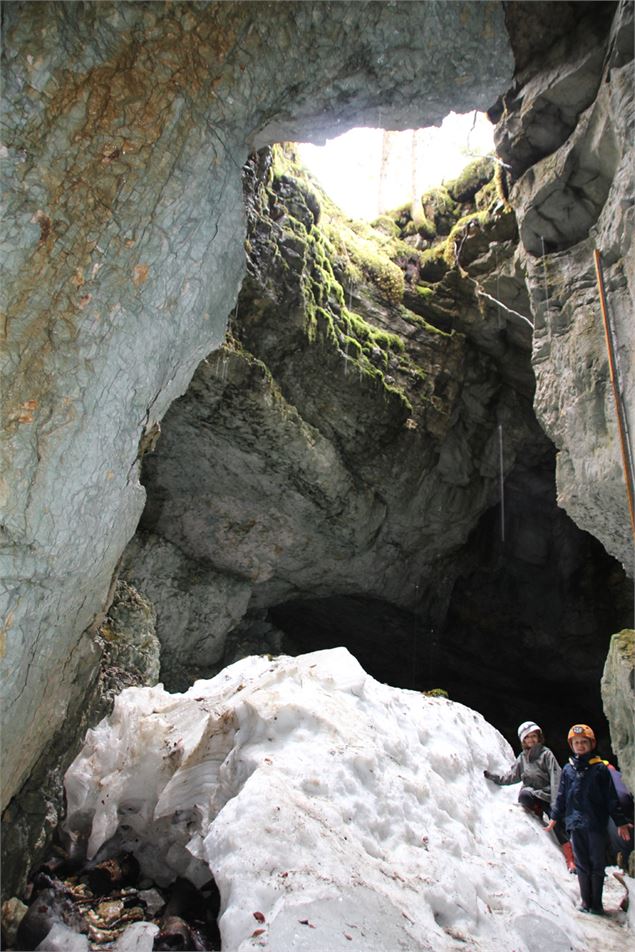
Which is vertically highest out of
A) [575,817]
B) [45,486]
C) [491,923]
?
[45,486]

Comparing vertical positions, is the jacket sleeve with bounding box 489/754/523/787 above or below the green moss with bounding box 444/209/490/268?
below

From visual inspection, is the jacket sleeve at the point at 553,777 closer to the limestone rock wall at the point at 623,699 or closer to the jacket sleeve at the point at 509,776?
the jacket sleeve at the point at 509,776

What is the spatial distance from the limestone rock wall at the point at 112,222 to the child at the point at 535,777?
14.1 feet

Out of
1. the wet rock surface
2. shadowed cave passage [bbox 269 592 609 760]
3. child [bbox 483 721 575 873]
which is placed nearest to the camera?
child [bbox 483 721 575 873]

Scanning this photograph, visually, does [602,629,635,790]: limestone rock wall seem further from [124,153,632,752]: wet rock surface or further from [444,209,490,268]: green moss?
[444,209,490,268]: green moss

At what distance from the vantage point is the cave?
4.02 meters

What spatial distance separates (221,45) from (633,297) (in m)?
4.01

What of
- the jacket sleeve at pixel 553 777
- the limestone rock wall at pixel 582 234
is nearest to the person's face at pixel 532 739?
the jacket sleeve at pixel 553 777

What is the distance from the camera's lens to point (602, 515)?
668cm

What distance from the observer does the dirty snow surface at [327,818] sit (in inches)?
144

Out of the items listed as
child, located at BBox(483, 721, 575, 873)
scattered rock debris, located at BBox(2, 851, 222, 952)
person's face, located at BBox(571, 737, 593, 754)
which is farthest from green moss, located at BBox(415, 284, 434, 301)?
scattered rock debris, located at BBox(2, 851, 222, 952)

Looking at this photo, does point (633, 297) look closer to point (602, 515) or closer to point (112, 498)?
point (602, 515)

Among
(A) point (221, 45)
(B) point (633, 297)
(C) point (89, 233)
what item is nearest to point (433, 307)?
(B) point (633, 297)

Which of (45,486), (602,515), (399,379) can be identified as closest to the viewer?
(45,486)
